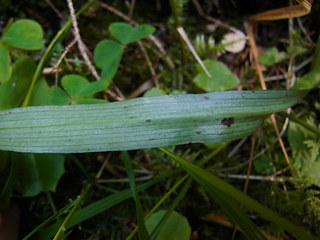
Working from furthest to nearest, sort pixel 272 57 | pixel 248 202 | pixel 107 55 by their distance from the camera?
1. pixel 272 57
2. pixel 107 55
3. pixel 248 202

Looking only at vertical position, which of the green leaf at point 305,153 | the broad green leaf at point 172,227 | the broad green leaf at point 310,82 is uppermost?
the broad green leaf at point 310,82

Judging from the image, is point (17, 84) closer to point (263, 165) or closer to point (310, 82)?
point (263, 165)

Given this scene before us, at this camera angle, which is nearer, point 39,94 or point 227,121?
point 227,121

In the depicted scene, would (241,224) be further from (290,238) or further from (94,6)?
(94,6)

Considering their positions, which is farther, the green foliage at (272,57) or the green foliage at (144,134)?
the green foliage at (272,57)

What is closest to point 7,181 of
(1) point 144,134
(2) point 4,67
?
(2) point 4,67

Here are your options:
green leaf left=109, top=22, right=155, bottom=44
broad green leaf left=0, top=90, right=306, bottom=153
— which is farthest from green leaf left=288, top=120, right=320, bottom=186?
green leaf left=109, top=22, right=155, bottom=44

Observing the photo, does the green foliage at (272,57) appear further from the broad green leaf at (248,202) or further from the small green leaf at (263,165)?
the broad green leaf at (248,202)

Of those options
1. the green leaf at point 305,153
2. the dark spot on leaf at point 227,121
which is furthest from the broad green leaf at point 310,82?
the dark spot on leaf at point 227,121
